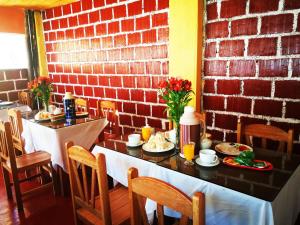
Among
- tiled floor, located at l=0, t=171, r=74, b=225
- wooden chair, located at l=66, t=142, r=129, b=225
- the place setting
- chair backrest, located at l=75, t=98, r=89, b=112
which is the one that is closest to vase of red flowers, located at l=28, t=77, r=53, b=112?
chair backrest, located at l=75, t=98, r=89, b=112

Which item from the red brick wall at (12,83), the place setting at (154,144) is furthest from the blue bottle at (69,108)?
the red brick wall at (12,83)

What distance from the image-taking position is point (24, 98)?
3.72 meters

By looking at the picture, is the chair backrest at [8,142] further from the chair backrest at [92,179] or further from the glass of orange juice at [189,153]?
the glass of orange juice at [189,153]

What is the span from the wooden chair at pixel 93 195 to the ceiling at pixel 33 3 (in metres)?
2.61

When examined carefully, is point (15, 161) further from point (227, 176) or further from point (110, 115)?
point (227, 176)

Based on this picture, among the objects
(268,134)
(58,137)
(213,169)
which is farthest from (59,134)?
(268,134)

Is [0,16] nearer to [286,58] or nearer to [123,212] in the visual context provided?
[123,212]

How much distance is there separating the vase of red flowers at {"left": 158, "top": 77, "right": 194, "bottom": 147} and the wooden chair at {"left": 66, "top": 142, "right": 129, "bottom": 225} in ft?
1.86

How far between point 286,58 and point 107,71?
201 centimetres

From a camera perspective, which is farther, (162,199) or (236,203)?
(236,203)

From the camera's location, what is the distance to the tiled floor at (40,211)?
6.51 ft

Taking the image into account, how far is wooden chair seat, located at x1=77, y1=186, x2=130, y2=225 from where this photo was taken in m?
1.40

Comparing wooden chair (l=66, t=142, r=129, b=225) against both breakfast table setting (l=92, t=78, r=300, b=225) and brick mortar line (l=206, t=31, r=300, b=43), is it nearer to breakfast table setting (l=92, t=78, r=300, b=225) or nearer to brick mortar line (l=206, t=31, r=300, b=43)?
breakfast table setting (l=92, t=78, r=300, b=225)

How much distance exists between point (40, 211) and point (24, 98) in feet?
6.99
